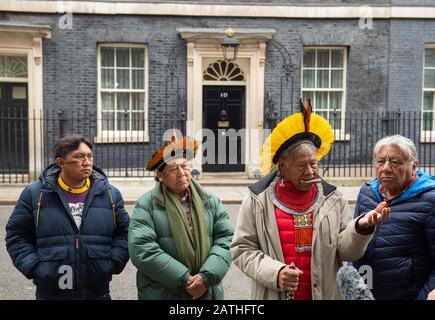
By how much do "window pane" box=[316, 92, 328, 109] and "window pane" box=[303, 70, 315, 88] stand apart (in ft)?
1.11

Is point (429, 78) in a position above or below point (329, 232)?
above

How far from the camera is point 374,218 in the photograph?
264 cm

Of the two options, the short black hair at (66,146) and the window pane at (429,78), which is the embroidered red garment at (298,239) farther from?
the window pane at (429,78)

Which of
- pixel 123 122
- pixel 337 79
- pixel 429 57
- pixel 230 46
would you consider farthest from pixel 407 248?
pixel 429 57

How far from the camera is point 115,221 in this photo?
3562 millimetres

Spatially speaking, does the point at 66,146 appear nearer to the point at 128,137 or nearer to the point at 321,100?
the point at 128,137

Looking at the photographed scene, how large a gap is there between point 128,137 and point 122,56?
2275 mm

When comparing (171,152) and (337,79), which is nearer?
(171,152)

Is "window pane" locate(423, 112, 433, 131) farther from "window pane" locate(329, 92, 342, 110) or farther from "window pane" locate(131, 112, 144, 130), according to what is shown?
"window pane" locate(131, 112, 144, 130)

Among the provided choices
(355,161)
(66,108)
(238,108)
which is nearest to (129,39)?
(66,108)

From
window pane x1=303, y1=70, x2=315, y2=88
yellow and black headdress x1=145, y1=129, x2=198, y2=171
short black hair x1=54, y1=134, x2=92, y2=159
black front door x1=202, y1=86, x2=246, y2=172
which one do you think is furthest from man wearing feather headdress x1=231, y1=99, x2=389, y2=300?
window pane x1=303, y1=70, x2=315, y2=88

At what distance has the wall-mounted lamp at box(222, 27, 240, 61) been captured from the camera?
13797 mm
